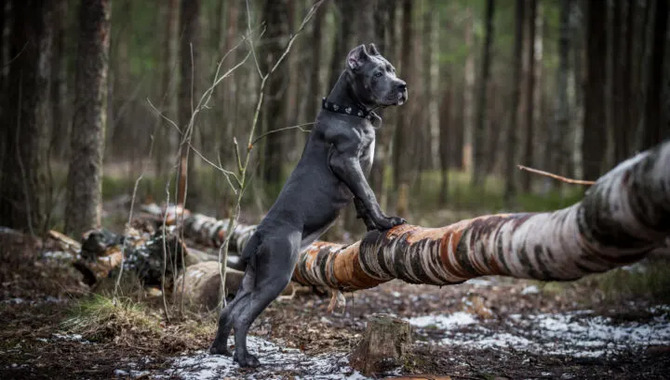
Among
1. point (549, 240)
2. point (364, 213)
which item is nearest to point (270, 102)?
point (364, 213)

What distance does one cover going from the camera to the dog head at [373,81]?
4.46 m

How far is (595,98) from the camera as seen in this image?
13.7m

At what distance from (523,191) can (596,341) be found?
15117mm

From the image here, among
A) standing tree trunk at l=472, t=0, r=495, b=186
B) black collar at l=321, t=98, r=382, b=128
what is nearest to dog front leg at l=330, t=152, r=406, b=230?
black collar at l=321, t=98, r=382, b=128

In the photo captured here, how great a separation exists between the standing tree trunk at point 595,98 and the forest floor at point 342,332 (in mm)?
6024

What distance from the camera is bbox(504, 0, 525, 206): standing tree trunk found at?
52.7 ft

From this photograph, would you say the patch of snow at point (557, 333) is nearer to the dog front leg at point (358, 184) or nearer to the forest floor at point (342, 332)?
the forest floor at point (342, 332)

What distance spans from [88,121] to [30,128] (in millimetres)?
1512

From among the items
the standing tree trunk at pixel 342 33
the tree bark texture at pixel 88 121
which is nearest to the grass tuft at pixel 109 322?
the tree bark texture at pixel 88 121

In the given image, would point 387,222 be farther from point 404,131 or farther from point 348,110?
point 404,131

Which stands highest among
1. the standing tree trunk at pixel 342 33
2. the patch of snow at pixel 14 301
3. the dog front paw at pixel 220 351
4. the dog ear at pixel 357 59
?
the standing tree trunk at pixel 342 33

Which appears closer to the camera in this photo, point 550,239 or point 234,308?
point 550,239

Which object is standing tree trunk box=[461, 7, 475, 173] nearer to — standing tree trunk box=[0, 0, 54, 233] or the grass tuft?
standing tree trunk box=[0, 0, 54, 233]

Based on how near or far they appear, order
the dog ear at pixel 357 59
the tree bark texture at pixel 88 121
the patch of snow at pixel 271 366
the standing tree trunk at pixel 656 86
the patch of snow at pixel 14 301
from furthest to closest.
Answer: the standing tree trunk at pixel 656 86 → the tree bark texture at pixel 88 121 → the patch of snow at pixel 14 301 → the dog ear at pixel 357 59 → the patch of snow at pixel 271 366
